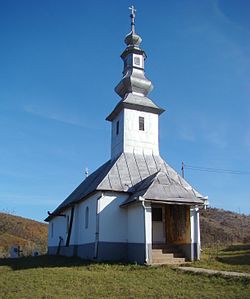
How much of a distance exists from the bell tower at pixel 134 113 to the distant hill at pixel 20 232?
1867cm

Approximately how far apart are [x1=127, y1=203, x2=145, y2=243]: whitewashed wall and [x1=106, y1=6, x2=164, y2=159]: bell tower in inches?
199

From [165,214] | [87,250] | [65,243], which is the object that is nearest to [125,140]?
[165,214]

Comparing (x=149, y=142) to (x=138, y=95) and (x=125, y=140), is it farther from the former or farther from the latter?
(x=138, y=95)

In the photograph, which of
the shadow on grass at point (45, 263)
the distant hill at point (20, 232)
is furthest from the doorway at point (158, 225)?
the distant hill at point (20, 232)

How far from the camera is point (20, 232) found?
51.6 m

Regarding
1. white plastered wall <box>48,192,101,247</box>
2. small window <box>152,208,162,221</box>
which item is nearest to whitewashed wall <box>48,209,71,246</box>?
white plastered wall <box>48,192,101,247</box>

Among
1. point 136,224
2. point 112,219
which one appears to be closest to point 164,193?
point 136,224

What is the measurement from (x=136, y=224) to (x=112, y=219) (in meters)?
1.63

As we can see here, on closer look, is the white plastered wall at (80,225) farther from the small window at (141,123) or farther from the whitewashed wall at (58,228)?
the small window at (141,123)

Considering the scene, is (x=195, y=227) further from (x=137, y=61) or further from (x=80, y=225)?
(x=137, y=61)

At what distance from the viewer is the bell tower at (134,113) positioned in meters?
21.9

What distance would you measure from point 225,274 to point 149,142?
466 inches

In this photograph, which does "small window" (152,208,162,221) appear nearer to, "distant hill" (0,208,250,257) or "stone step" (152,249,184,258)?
"stone step" (152,249,184,258)

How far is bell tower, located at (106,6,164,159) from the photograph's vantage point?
2194 centimetres
